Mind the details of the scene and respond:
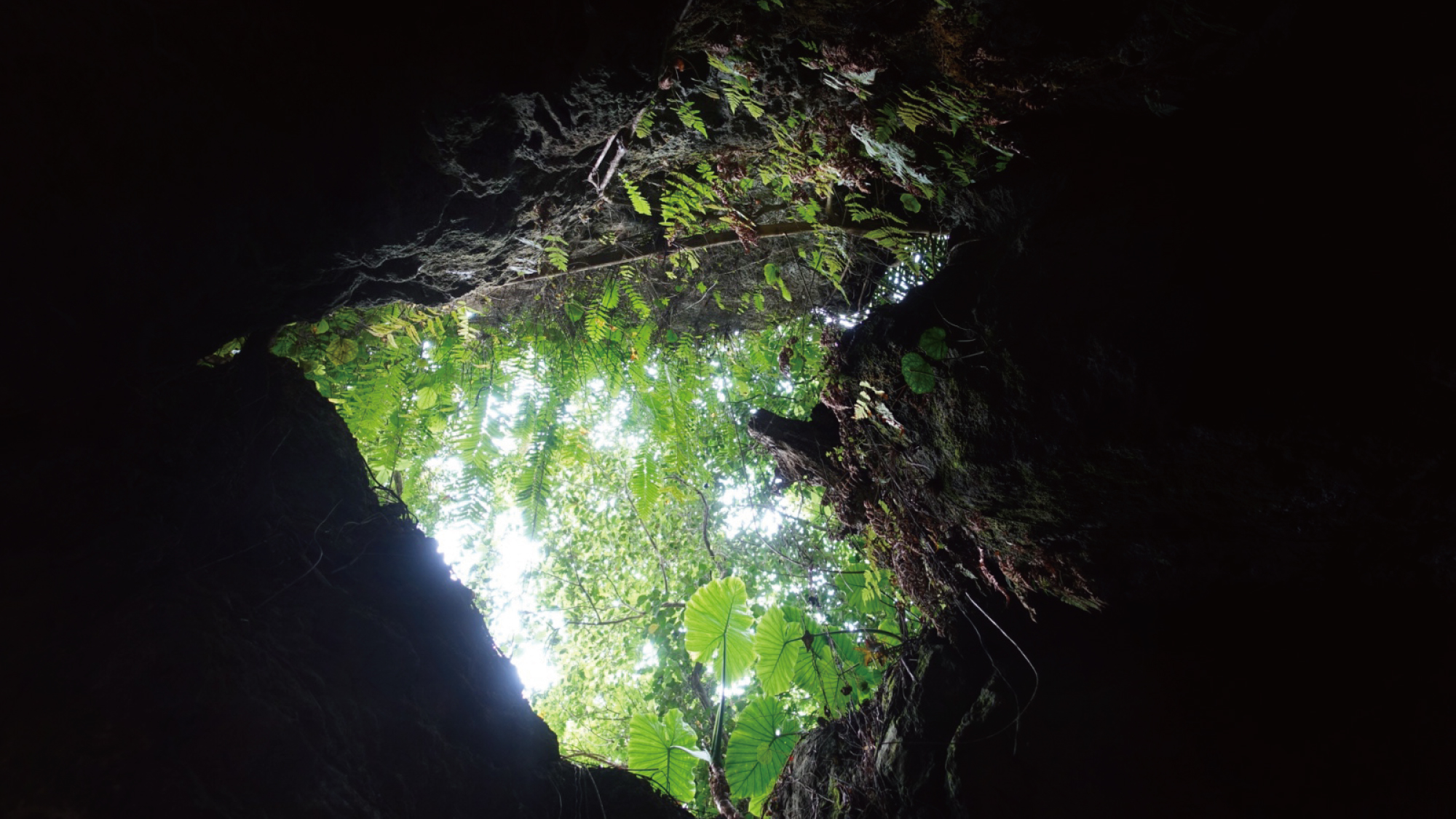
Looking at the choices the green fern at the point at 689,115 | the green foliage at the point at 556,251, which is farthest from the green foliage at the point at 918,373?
the green foliage at the point at 556,251

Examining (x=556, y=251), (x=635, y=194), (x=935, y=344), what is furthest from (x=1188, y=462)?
(x=556, y=251)

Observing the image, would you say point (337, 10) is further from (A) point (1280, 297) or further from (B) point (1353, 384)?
(B) point (1353, 384)

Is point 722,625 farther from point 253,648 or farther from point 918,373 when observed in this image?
point 253,648

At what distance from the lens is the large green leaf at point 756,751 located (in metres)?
2.97

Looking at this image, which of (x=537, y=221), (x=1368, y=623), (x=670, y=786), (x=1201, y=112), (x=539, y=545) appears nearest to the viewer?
(x=1201, y=112)

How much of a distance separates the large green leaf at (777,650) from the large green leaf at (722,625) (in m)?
0.20

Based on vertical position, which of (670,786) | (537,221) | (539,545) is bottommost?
(539,545)

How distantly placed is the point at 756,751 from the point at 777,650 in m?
0.46

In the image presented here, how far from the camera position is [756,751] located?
119 inches

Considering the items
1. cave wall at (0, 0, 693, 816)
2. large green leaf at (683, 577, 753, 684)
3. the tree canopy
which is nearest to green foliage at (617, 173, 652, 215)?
the tree canopy

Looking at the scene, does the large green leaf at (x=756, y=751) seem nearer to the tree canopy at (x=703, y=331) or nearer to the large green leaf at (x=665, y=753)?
the tree canopy at (x=703, y=331)

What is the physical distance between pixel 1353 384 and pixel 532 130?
2.12 m

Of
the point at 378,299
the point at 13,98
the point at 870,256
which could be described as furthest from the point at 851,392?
Result: the point at 13,98

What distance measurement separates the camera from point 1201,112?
180cm
